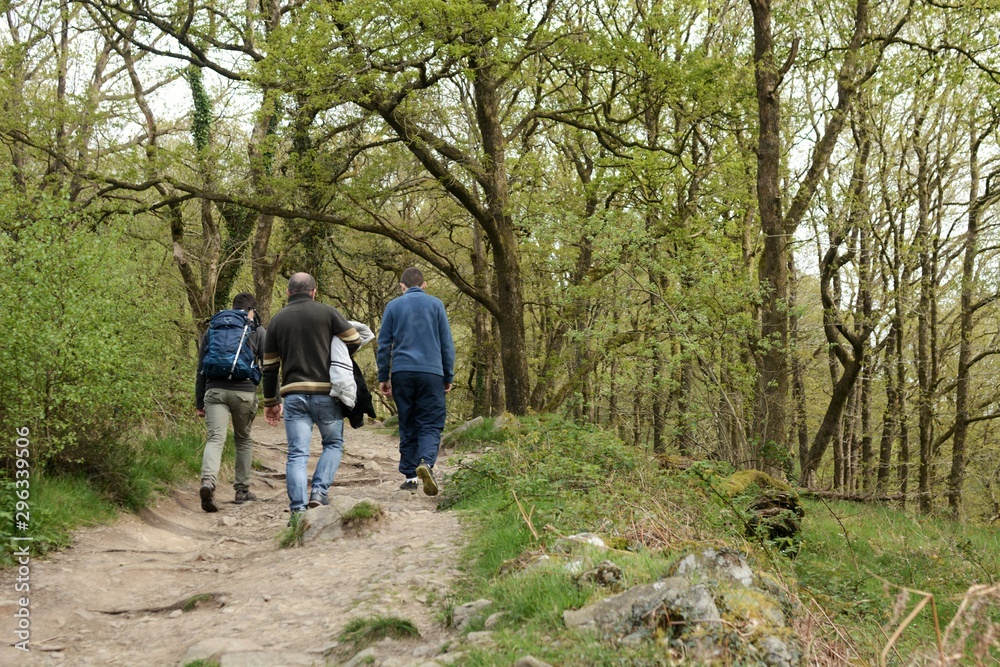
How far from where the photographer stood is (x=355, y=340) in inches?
299

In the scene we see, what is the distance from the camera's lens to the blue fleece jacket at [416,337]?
806 centimetres

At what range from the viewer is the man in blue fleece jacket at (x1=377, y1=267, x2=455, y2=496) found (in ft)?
26.5

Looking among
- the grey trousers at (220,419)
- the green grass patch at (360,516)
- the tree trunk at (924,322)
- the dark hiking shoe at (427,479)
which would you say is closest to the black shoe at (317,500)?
the green grass patch at (360,516)

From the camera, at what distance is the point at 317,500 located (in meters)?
7.40

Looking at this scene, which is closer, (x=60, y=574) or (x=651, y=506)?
(x=60, y=574)

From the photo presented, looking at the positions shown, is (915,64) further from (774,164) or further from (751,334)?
(751,334)

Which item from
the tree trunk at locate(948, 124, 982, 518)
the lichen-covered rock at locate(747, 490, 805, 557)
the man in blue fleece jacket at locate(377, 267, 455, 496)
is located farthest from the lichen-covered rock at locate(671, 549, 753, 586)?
the tree trunk at locate(948, 124, 982, 518)

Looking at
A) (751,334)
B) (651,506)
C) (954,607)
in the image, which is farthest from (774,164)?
(651,506)

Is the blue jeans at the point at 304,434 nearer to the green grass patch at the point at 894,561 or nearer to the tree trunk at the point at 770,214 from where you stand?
the green grass patch at the point at 894,561

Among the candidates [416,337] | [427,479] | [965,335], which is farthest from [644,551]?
[965,335]

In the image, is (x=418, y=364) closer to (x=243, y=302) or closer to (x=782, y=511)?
(x=243, y=302)

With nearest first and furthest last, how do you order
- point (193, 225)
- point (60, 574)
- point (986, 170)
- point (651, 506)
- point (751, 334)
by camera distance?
1. point (60, 574)
2. point (651, 506)
3. point (751, 334)
4. point (986, 170)
5. point (193, 225)

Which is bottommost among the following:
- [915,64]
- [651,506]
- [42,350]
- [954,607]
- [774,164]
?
[954,607]

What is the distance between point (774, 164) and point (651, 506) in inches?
280
